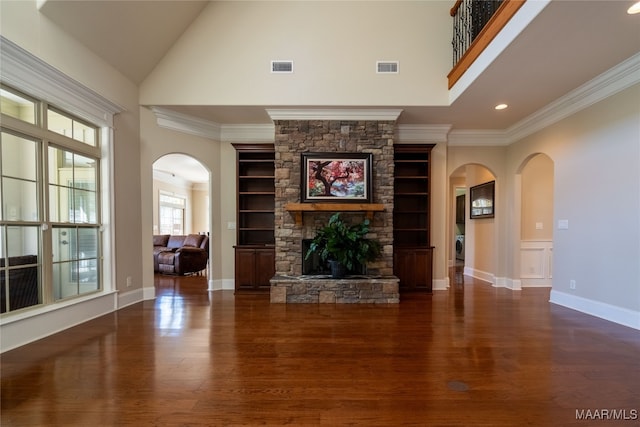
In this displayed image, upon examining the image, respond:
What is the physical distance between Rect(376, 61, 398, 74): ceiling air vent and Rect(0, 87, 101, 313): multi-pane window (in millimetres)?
4181

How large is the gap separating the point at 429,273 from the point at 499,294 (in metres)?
1.17

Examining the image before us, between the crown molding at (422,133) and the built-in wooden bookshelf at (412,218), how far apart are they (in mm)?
251

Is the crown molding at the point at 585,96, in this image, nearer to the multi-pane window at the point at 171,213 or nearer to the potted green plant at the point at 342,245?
the potted green plant at the point at 342,245

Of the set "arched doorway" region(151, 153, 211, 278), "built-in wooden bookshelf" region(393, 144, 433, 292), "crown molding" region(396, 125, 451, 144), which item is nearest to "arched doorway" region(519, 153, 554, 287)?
"crown molding" region(396, 125, 451, 144)

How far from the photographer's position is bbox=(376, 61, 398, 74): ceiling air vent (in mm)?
4277

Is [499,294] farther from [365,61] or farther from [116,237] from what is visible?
[116,237]

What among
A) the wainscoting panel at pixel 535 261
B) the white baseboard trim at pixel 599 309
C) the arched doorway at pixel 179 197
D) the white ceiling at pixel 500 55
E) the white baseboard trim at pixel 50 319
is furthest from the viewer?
the arched doorway at pixel 179 197

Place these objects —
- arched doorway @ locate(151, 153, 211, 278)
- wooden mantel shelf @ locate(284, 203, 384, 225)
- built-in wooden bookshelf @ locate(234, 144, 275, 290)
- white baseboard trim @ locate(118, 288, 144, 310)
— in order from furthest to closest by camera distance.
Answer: arched doorway @ locate(151, 153, 211, 278)
built-in wooden bookshelf @ locate(234, 144, 275, 290)
wooden mantel shelf @ locate(284, 203, 384, 225)
white baseboard trim @ locate(118, 288, 144, 310)

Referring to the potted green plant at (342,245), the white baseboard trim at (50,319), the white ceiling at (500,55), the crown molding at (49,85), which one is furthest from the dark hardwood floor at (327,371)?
the white ceiling at (500,55)

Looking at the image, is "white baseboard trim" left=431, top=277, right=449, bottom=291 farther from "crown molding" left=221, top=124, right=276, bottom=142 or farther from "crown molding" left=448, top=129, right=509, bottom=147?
"crown molding" left=221, top=124, right=276, bottom=142

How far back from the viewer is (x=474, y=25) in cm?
379

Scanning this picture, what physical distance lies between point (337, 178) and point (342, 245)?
1.12 m

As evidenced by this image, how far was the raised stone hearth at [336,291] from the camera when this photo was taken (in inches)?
166

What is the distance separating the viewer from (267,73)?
4.28 m
